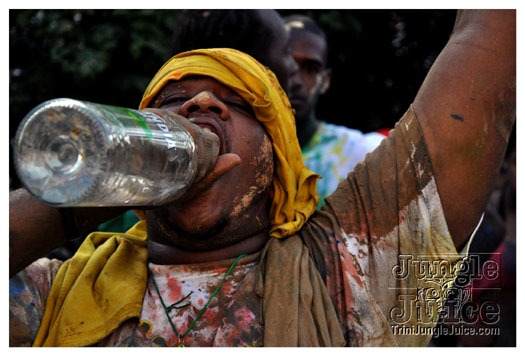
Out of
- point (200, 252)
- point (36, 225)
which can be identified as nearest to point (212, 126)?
point (200, 252)

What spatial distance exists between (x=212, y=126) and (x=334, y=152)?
6.47 feet

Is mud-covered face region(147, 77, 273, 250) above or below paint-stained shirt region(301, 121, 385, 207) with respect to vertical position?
above

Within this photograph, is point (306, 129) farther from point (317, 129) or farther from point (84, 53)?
point (84, 53)

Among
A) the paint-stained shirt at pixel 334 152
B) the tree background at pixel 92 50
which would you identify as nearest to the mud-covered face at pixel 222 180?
the paint-stained shirt at pixel 334 152

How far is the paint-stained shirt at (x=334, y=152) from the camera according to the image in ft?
12.5

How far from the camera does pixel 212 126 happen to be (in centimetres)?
212

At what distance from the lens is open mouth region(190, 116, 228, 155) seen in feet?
6.93

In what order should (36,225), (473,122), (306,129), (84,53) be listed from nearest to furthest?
(36,225)
(473,122)
(306,129)
(84,53)

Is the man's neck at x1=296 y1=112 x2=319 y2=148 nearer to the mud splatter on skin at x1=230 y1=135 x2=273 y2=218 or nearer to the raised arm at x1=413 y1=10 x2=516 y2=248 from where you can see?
the mud splatter on skin at x1=230 y1=135 x2=273 y2=218

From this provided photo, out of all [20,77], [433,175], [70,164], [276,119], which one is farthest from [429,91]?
[20,77]

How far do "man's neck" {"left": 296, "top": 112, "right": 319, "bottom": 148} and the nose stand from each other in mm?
2034

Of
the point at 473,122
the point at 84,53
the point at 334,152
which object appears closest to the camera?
the point at 473,122

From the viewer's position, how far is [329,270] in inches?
83.4

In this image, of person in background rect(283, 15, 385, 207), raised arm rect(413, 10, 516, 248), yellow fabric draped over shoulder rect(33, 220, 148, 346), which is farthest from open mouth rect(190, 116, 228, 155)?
person in background rect(283, 15, 385, 207)
